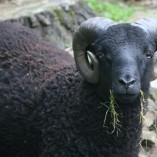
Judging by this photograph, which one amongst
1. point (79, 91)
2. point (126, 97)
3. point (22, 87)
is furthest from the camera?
point (22, 87)

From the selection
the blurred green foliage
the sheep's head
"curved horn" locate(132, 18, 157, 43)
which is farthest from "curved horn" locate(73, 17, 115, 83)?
the blurred green foliage

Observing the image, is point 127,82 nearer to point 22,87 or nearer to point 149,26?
point 149,26

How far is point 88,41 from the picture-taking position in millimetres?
6184

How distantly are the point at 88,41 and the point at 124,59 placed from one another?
668 millimetres

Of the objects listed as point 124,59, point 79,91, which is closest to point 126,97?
point 124,59

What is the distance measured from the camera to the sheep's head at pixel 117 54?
5.60m

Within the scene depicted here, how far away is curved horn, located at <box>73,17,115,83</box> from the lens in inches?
238

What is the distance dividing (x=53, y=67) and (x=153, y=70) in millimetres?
1382

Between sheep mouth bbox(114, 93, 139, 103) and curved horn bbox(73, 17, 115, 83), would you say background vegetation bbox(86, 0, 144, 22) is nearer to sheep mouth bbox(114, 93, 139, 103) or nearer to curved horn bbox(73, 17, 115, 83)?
curved horn bbox(73, 17, 115, 83)

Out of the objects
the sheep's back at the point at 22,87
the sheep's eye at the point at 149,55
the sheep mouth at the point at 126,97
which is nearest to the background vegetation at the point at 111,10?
the sheep's back at the point at 22,87

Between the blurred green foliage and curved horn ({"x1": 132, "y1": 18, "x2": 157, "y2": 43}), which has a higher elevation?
curved horn ({"x1": 132, "y1": 18, "x2": 157, "y2": 43})

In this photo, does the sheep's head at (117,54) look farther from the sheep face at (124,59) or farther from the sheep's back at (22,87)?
the sheep's back at (22,87)

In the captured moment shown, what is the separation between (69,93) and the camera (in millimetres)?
6449

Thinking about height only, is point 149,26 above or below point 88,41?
above
